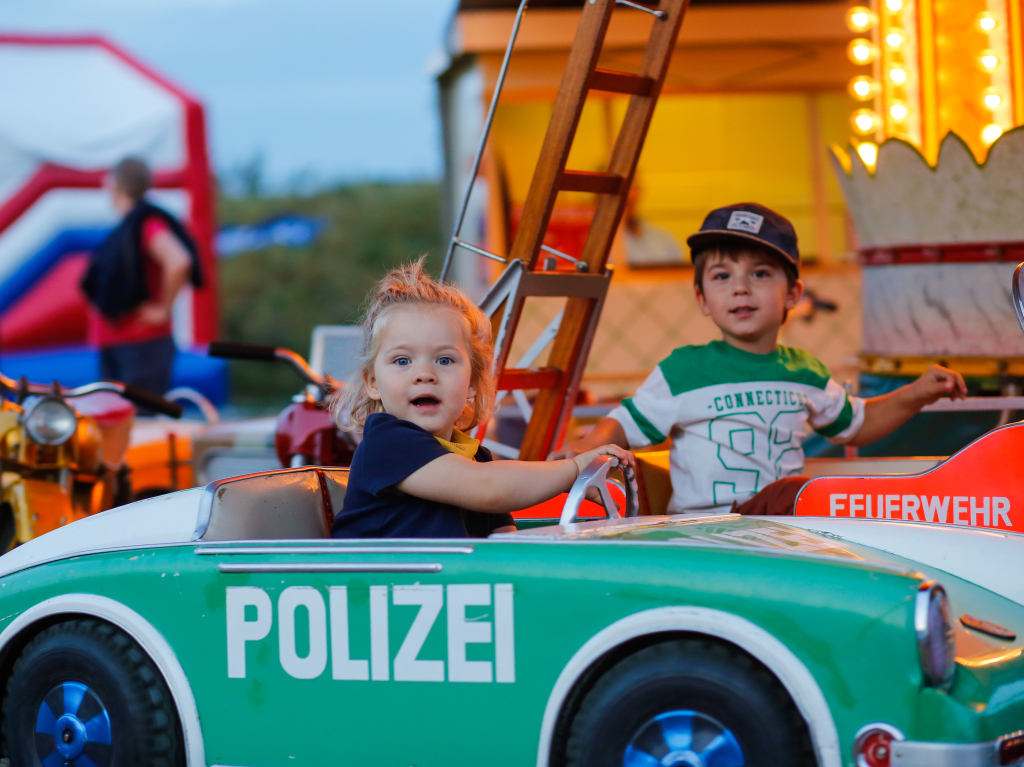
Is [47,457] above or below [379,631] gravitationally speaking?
above

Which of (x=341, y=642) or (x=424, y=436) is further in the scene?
(x=424, y=436)

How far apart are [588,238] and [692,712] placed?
203 cm

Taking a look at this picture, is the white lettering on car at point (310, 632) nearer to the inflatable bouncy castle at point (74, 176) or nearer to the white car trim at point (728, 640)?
the white car trim at point (728, 640)

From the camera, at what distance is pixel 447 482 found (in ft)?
7.47

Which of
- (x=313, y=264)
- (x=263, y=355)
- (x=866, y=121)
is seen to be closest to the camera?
(x=263, y=355)

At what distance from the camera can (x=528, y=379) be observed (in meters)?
3.55

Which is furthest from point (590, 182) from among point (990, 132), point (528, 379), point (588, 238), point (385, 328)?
point (990, 132)

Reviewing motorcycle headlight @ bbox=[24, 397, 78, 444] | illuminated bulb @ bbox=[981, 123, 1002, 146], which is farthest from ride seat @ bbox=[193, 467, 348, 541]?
illuminated bulb @ bbox=[981, 123, 1002, 146]

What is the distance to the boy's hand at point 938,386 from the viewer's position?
3180 millimetres

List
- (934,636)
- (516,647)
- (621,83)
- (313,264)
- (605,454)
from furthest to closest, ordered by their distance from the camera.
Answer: (313,264) → (621,83) → (605,454) → (516,647) → (934,636)

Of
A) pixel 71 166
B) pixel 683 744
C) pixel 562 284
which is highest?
pixel 71 166

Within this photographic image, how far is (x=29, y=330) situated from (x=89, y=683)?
9.96 meters

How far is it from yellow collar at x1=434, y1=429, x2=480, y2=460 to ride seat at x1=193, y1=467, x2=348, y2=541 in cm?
31

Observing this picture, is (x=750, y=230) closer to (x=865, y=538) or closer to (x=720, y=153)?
(x=865, y=538)
